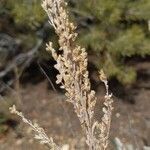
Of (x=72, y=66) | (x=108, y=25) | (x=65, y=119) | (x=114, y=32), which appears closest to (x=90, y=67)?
(x=65, y=119)

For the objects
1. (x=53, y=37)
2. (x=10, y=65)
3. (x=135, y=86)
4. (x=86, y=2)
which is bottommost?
(x=135, y=86)

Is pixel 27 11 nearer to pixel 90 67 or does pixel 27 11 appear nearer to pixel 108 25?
pixel 108 25

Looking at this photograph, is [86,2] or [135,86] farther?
[135,86]

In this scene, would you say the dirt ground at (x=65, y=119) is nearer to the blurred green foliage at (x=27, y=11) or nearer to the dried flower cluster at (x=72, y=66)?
the blurred green foliage at (x=27, y=11)

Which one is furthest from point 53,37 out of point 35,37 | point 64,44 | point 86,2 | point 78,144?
point 64,44

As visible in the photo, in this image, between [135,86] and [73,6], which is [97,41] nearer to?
[73,6]

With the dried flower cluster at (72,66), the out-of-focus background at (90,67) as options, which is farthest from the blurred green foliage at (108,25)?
the dried flower cluster at (72,66)

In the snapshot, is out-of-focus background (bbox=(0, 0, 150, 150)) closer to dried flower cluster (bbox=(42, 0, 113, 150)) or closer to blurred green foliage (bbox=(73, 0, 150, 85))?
blurred green foliage (bbox=(73, 0, 150, 85))

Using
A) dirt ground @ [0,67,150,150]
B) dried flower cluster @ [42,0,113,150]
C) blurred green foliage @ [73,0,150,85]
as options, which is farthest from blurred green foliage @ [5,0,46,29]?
dried flower cluster @ [42,0,113,150]
